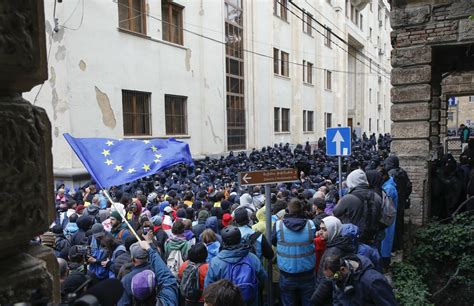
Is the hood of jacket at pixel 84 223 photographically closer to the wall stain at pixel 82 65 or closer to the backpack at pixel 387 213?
the backpack at pixel 387 213

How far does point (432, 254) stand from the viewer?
7469mm

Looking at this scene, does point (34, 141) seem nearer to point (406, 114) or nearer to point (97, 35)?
point (406, 114)

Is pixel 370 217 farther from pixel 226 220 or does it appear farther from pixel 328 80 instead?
pixel 328 80

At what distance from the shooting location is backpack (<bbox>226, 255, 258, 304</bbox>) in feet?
12.8

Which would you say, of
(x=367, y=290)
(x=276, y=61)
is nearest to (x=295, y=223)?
(x=367, y=290)

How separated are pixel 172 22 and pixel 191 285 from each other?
1461cm

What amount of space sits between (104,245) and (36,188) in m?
3.73

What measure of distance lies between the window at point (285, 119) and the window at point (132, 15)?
522 inches

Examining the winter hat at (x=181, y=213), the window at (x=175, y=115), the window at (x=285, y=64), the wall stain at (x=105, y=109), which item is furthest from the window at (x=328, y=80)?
the winter hat at (x=181, y=213)

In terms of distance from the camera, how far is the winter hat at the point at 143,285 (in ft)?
12.3

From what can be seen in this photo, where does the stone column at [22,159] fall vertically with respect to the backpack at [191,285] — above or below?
above

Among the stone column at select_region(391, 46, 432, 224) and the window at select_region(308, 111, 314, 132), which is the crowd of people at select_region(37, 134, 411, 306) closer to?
the stone column at select_region(391, 46, 432, 224)

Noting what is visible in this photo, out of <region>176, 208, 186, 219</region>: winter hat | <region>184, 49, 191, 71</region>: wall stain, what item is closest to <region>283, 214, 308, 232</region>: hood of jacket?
<region>176, 208, 186, 219</region>: winter hat

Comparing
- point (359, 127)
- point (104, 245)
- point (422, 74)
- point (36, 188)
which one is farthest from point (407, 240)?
point (359, 127)
